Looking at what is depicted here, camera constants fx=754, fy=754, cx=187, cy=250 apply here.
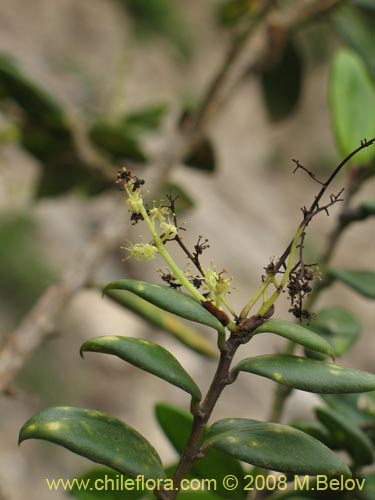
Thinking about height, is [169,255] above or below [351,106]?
below

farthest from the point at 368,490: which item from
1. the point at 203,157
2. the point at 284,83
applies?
the point at 284,83

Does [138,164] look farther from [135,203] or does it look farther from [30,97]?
[135,203]

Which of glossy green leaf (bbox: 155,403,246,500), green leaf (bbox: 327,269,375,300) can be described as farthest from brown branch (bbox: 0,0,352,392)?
green leaf (bbox: 327,269,375,300)

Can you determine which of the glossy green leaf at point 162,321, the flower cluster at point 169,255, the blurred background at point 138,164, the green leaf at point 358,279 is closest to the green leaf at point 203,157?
the blurred background at point 138,164

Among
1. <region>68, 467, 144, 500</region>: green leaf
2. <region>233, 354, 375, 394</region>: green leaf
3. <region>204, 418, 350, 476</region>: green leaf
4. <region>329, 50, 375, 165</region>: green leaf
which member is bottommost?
<region>204, 418, 350, 476</region>: green leaf

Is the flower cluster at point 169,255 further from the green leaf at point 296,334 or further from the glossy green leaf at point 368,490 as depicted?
the glossy green leaf at point 368,490

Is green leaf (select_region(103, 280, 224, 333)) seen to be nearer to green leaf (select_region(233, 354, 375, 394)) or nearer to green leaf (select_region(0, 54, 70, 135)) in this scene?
green leaf (select_region(233, 354, 375, 394))
